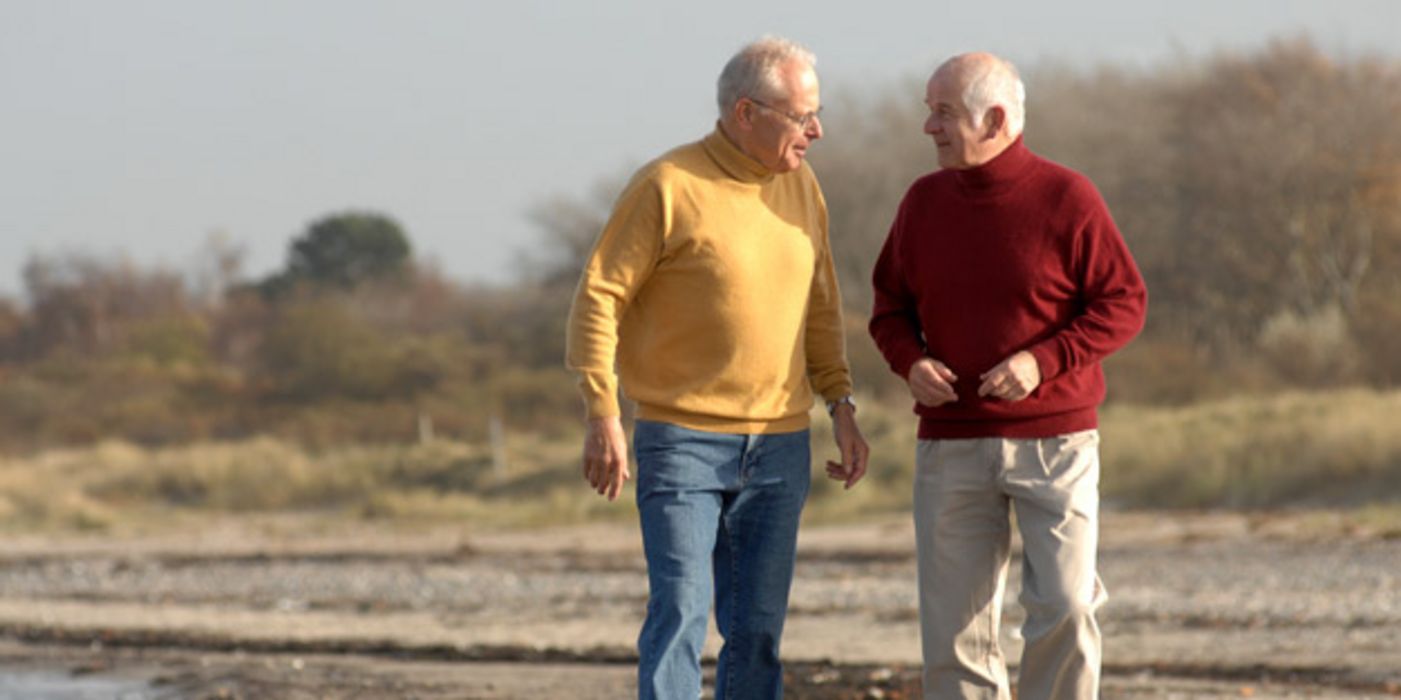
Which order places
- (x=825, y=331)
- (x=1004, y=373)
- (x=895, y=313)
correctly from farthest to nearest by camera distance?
(x=825, y=331), (x=895, y=313), (x=1004, y=373)

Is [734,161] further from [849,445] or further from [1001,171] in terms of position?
[849,445]

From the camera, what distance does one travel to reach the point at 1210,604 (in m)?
13.7

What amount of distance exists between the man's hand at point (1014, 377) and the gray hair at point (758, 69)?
81 cm

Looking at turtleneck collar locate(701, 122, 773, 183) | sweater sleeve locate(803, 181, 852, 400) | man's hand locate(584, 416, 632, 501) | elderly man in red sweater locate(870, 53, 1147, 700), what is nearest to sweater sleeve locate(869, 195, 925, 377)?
elderly man in red sweater locate(870, 53, 1147, 700)

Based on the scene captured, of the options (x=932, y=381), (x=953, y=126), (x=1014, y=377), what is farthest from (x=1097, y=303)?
(x=953, y=126)


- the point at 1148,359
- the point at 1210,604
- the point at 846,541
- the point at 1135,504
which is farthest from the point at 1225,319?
the point at 1210,604

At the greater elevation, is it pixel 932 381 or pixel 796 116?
pixel 796 116

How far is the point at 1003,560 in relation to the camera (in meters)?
5.48

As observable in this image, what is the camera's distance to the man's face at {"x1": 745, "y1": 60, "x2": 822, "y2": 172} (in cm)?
538

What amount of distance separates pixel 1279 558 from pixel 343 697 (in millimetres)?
9401

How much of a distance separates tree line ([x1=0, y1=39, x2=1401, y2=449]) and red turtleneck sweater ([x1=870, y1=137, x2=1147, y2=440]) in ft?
86.9

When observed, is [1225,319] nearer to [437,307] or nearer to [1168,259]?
[1168,259]

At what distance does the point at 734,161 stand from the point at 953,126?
1.75 ft

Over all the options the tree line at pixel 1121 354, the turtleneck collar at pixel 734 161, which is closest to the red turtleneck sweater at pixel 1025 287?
the turtleneck collar at pixel 734 161
